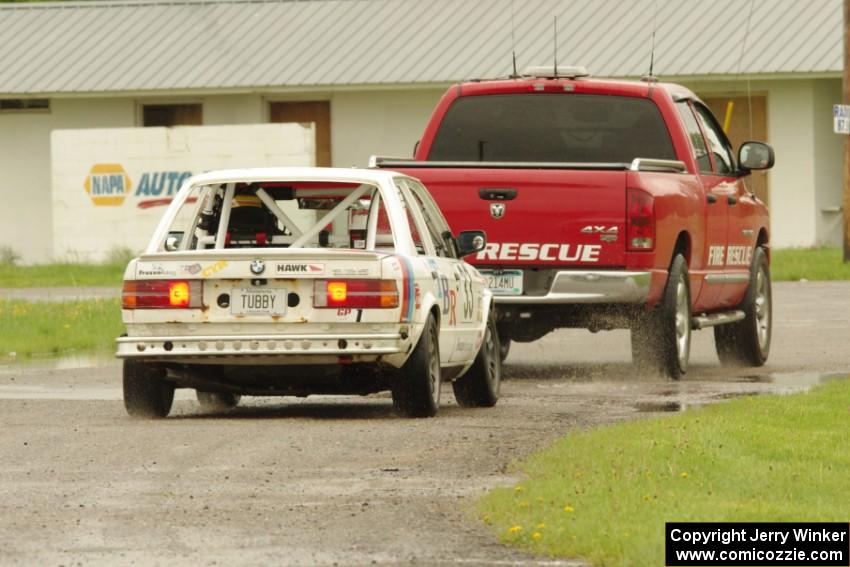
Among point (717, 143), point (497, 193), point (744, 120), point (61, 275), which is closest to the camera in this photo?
point (497, 193)

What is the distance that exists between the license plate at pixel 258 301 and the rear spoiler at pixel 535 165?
11.1 feet

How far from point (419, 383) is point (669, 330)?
3.74m

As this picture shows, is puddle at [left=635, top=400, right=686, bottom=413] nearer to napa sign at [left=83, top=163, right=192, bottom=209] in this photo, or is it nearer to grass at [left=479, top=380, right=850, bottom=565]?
grass at [left=479, top=380, right=850, bottom=565]

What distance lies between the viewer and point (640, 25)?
3566 cm

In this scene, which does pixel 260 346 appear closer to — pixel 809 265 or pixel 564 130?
pixel 564 130

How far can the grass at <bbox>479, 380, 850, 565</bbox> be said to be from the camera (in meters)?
7.86

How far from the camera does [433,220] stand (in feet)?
45.1

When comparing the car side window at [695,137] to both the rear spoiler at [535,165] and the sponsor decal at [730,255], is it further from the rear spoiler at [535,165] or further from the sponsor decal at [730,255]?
the rear spoiler at [535,165]

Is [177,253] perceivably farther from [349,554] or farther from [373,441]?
[349,554]

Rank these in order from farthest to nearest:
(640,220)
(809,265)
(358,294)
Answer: (809,265), (640,220), (358,294)

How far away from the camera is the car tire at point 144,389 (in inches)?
490

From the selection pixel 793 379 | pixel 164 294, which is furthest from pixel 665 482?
pixel 793 379

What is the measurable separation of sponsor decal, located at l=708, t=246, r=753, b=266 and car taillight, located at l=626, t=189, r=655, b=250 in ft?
5.41

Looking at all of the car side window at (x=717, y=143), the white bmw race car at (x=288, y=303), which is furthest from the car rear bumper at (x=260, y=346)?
the car side window at (x=717, y=143)
